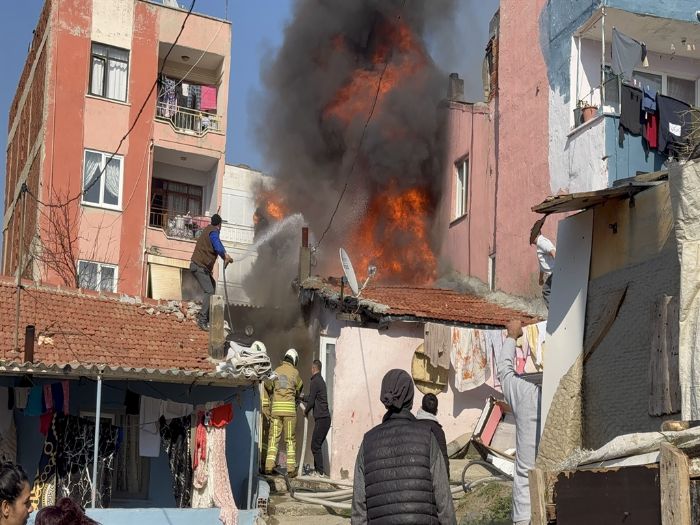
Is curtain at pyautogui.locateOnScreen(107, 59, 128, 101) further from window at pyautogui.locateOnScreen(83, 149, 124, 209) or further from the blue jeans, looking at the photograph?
the blue jeans

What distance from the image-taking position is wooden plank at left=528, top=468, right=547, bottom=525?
648 cm

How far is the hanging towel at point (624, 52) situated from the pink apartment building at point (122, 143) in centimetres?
1490

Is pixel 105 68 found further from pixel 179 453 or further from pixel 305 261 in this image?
pixel 179 453

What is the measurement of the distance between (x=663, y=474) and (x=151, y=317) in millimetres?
13517

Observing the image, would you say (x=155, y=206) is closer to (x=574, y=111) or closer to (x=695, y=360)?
(x=574, y=111)

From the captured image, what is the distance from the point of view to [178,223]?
31234 millimetres

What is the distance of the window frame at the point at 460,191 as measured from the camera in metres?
26.2

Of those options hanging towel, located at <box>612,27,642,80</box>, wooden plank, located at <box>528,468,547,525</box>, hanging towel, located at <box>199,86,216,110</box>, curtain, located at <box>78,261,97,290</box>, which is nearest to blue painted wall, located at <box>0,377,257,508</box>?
hanging towel, located at <box>612,27,642,80</box>

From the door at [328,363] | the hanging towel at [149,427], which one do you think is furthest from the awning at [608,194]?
the door at [328,363]

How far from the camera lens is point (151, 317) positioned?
58.3 ft

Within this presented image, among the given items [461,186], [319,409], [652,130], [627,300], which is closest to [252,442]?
[319,409]

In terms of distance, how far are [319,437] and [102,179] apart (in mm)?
14419

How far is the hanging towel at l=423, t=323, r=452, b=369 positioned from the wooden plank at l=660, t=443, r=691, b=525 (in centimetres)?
1385

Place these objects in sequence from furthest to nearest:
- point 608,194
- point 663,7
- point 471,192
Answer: point 471,192, point 663,7, point 608,194
